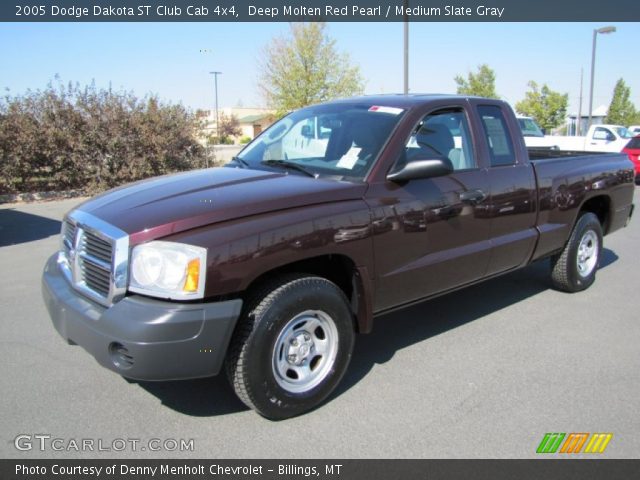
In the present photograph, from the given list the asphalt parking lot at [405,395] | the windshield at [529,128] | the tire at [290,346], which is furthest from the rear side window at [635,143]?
the tire at [290,346]

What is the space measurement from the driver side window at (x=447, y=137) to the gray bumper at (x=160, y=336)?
1928 millimetres

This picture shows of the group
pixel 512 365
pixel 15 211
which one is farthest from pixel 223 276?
pixel 15 211

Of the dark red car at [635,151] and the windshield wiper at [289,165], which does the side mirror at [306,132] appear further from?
the dark red car at [635,151]

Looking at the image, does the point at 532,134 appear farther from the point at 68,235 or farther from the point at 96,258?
the point at 96,258

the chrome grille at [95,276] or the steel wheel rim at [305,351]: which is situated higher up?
the chrome grille at [95,276]

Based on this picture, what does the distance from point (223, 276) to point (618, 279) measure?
17.2 feet

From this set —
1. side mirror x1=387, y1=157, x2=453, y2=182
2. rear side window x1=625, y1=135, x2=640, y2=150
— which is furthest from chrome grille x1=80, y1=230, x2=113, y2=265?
rear side window x1=625, y1=135, x2=640, y2=150

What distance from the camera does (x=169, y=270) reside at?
2.75 meters

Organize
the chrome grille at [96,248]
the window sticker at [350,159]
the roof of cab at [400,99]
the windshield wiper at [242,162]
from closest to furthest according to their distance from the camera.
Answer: the chrome grille at [96,248] < the window sticker at [350,159] < the roof of cab at [400,99] < the windshield wiper at [242,162]

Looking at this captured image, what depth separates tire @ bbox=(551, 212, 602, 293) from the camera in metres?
5.41

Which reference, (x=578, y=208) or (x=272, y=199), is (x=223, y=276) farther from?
(x=578, y=208)

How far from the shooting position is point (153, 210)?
300 cm

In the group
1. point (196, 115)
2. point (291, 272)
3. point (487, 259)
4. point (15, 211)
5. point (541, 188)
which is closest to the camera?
point (291, 272)

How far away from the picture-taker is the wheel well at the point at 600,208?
575 centimetres
